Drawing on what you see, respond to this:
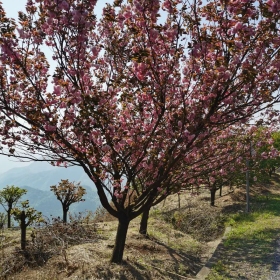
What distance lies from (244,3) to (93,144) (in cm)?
334

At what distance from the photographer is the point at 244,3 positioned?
4.31 m

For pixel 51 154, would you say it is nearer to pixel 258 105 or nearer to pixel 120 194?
pixel 120 194

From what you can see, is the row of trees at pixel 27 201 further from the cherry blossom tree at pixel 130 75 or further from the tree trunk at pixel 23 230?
the cherry blossom tree at pixel 130 75

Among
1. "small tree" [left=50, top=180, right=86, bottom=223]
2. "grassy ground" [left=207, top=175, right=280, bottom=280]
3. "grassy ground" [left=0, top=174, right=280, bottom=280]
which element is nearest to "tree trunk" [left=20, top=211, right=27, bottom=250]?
"grassy ground" [left=0, top=174, right=280, bottom=280]

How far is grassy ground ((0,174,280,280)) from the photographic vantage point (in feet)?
20.2

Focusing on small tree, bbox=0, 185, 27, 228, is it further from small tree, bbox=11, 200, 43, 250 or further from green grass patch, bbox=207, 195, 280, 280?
green grass patch, bbox=207, 195, 280, 280

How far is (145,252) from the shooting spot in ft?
25.7

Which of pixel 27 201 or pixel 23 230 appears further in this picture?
pixel 27 201

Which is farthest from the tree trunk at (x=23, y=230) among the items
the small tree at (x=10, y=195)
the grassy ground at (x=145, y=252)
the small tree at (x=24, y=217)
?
the small tree at (x=10, y=195)

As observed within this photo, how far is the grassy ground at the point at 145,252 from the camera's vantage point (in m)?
6.17

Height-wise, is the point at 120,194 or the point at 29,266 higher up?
the point at 120,194

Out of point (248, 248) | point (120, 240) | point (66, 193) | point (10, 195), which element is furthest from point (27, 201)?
point (248, 248)

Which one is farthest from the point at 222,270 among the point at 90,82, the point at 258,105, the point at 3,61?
the point at 3,61

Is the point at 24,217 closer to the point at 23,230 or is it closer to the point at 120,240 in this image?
the point at 23,230
